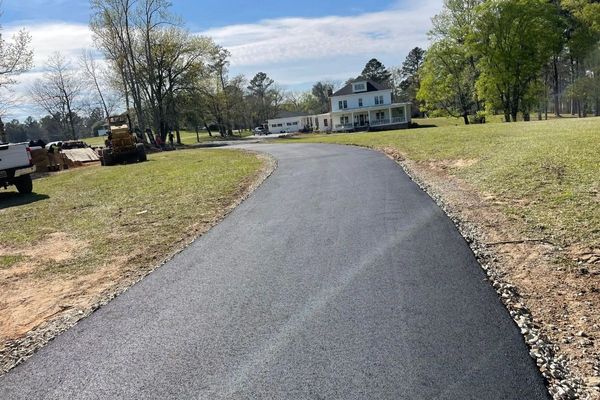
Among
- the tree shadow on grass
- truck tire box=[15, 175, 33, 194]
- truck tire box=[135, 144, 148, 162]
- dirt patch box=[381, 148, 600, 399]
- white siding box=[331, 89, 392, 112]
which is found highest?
white siding box=[331, 89, 392, 112]

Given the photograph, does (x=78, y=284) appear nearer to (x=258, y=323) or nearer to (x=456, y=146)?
(x=258, y=323)

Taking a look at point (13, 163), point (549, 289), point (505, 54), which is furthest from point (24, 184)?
point (505, 54)

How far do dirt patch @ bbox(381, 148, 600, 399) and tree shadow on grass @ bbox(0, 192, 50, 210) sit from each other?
12269 millimetres

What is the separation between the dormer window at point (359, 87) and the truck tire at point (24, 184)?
55264 mm

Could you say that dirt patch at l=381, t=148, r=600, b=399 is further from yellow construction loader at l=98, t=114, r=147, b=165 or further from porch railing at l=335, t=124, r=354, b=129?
porch railing at l=335, t=124, r=354, b=129

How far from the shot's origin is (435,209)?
8.38 metres

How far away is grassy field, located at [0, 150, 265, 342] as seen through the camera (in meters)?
5.78

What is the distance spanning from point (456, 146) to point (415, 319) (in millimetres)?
14672

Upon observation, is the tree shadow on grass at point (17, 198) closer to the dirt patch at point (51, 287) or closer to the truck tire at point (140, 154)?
the dirt patch at point (51, 287)

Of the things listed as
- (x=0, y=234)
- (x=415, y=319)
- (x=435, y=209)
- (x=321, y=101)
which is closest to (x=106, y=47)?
(x=0, y=234)

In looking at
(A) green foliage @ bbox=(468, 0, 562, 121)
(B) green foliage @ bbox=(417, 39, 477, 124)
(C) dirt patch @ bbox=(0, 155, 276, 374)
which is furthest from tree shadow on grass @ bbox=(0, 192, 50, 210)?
(B) green foliage @ bbox=(417, 39, 477, 124)

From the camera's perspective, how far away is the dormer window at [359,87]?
216ft

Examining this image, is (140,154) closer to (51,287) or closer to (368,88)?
(51,287)

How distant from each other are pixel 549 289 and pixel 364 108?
203 feet
